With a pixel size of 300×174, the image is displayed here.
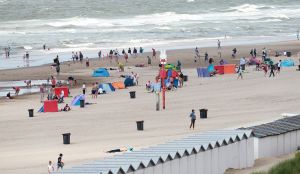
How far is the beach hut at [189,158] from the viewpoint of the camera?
20.6m

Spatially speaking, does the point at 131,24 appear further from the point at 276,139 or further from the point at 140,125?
the point at 276,139

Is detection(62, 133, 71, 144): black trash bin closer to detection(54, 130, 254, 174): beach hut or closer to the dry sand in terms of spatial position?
the dry sand

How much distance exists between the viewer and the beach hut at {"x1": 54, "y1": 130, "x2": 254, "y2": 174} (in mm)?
20641

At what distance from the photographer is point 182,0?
165625 mm

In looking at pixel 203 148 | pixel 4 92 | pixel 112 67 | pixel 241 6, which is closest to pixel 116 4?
pixel 241 6

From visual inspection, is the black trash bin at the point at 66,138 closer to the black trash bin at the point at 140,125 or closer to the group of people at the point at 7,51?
the black trash bin at the point at 140,125

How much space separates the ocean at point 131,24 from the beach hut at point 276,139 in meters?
37.0

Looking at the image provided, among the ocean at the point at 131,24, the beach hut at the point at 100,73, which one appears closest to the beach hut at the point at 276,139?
the beach hut at the point at 100,73

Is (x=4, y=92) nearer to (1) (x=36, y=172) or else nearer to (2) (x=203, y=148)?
(1) (x=36, y=172)

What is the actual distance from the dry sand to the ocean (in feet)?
63.2

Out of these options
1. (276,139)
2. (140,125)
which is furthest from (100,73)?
(276,139)

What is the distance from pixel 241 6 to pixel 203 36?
60.7 metres

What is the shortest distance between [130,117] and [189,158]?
15.3 meters

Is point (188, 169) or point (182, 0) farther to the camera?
point (182, 0)
